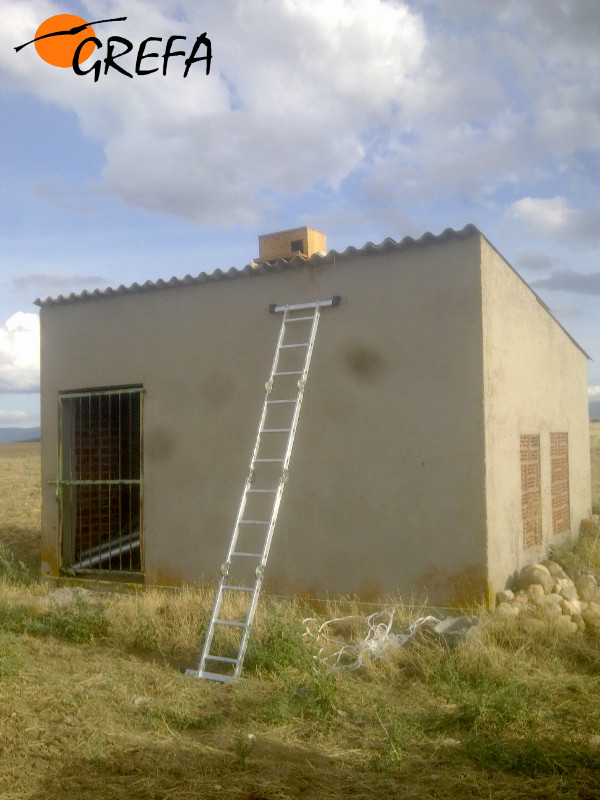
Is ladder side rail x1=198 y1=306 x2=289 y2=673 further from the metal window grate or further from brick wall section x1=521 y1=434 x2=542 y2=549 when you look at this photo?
brick wall section x1=521 y1=434 x2=542 y2=549

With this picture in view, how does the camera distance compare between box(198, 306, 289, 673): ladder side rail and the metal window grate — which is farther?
the metal window grate

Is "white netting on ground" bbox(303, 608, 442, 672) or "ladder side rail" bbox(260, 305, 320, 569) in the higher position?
"ladder side rail" bbox(260, 305, 320, 569)

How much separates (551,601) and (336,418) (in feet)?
8.98

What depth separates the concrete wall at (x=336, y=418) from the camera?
23.9 ft

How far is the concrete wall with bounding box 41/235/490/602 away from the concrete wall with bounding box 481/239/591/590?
25cm

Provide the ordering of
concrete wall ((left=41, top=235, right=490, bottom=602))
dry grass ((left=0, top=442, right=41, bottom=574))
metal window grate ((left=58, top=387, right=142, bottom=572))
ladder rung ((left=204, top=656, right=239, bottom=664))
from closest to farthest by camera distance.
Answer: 1. ladder rung ((left=204, top=656, right=239, bottom=664))
2. concrete wall ((left=41, top=235, right=490, bottom=602))
3. metal window grate ((left=58, top=387, right=142, bottom=572))
4. dry grass ((left=0, top=442, right=41, bottom=574))

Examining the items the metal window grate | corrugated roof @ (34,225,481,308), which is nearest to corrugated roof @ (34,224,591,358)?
corrugated roof @ (34,225,481,308)

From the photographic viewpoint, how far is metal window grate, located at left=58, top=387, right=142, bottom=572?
Result: 31.4 ft

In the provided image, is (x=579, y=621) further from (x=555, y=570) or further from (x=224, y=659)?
(x=224, y=659)

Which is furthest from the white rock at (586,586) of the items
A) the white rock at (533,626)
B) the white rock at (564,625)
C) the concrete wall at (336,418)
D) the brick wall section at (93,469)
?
the brick wall section at (93,469)

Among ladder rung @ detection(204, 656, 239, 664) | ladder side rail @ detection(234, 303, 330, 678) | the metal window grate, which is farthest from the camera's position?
the metal window grate

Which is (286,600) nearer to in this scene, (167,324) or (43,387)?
(167,324)

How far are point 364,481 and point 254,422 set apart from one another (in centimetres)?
146

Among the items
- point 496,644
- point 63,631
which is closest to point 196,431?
point 63,631
